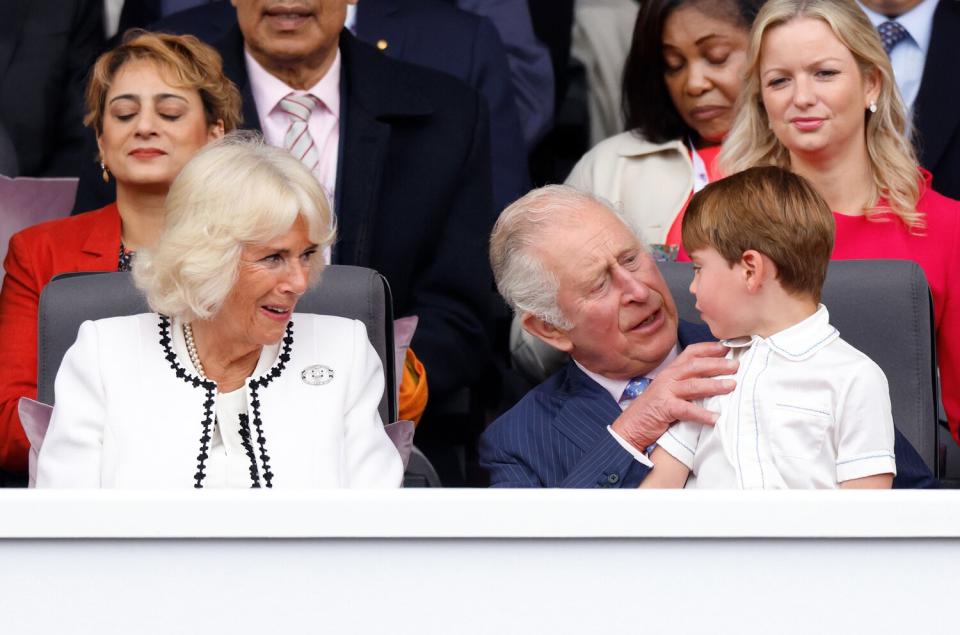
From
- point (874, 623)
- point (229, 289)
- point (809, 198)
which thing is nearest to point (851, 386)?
point (809, 198)

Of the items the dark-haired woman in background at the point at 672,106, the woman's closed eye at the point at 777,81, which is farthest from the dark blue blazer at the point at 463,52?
the woman's closed eye at the point at 777,81

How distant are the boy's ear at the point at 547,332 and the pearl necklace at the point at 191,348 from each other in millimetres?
541

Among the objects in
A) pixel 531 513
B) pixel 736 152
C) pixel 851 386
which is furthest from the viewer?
pixel 736 152

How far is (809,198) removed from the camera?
216 centimetres

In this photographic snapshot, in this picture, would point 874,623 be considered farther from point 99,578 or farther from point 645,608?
point 99,578

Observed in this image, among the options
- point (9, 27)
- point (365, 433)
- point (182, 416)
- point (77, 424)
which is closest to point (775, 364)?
point (365, 433)

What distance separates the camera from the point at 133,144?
9.00ft

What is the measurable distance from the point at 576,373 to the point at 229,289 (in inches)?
23.1

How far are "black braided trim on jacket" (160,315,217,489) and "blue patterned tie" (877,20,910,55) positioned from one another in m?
1.97

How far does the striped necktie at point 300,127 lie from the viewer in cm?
309

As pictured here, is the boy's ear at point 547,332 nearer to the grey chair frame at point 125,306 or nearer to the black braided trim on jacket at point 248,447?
the grey chair frame at point 125,306

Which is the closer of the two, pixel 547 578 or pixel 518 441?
pixel 547 578

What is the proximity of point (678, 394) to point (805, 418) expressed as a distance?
0.21 meters

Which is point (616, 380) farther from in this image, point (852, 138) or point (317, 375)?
point (852, 138)
